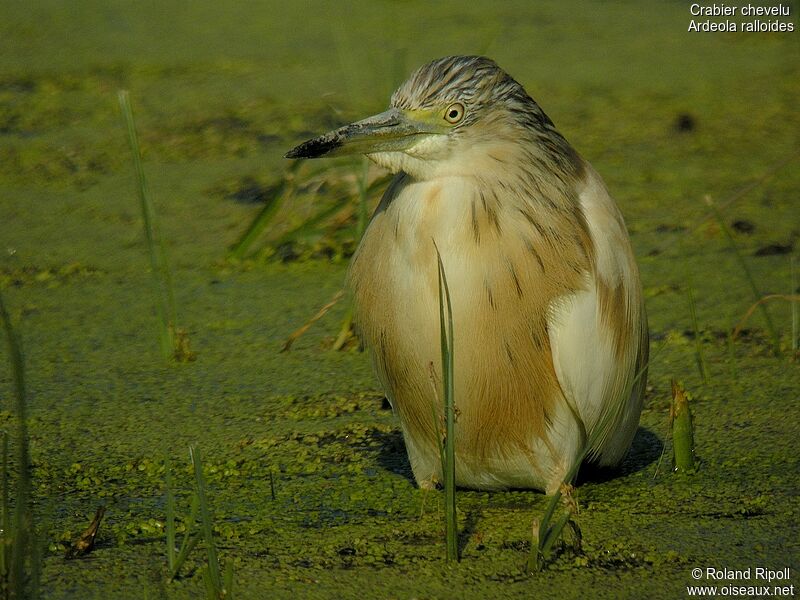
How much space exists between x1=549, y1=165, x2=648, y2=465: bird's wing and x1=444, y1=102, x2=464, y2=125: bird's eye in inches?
12.3

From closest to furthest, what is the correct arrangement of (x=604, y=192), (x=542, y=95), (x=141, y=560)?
(x=141, y=560)
(x=604, y=192)
(x=542, y=95)

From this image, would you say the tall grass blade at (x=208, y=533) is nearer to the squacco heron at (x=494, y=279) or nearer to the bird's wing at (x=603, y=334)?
the squacco heron at (x=494, y=279)

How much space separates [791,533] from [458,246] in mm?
754

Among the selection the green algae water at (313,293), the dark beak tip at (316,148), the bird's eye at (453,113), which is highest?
the bird's eye at (453,113)

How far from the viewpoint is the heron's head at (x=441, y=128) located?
6.81ft

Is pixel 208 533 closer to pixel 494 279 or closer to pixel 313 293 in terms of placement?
pixel 494 279

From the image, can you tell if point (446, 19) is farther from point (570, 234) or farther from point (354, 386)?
point (570, 234)

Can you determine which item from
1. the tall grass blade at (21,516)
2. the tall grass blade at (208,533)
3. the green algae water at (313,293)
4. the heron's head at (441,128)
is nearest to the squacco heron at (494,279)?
the heron's head at (441,128)

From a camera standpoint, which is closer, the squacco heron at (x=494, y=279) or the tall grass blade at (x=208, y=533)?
the tall grass blade at (x=208, y=533)

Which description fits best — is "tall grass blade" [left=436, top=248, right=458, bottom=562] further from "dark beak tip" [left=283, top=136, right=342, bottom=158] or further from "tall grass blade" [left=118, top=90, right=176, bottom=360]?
"tall grass blade" [left=118, top=90, right=176, bottom=360]

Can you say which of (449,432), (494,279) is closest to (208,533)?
(449,432)

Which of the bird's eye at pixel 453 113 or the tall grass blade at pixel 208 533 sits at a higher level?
the bird's eye at pixel 453 113

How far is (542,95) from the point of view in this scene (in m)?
4.96

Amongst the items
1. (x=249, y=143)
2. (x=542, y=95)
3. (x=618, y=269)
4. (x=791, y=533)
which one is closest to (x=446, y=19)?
(x=542, y=95)
